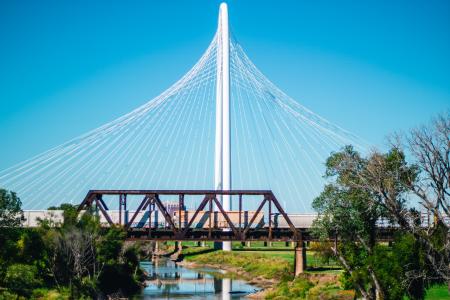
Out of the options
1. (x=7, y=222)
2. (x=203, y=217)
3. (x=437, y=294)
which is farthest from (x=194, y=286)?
(x=437, y=294)

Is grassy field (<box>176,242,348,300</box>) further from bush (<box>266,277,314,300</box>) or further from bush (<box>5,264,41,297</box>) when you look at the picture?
bush (<box>5,264,41,297</box>)

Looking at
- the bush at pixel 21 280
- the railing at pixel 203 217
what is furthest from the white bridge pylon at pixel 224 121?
the bush at pixel 21 280

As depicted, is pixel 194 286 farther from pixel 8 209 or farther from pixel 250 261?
pixel 8 209

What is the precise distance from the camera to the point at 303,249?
169ft

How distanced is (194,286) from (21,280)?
21.2 meters

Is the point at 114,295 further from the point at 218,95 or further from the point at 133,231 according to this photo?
the point at 218,95

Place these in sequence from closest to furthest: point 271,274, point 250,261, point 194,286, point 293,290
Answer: point 293,290, point 194,286, point 271,274, point 250,261

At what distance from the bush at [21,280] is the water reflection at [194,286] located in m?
10.7

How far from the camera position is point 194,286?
59.0 metres

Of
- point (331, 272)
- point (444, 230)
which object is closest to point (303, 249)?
point (331, 272)

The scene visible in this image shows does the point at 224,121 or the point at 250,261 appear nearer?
the point at 224,121

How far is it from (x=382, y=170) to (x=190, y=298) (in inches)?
899

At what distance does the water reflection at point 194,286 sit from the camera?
51.3m

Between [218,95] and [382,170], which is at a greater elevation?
[218,95]
